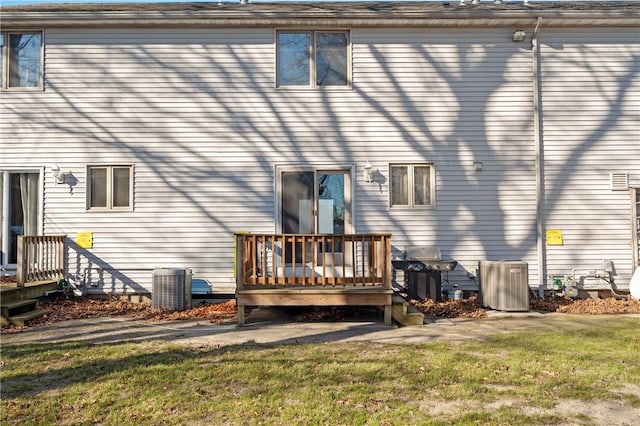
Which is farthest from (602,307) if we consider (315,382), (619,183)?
(315,382)

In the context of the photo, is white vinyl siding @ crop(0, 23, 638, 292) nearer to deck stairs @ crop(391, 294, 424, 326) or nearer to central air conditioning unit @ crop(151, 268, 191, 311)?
central air conditioning unit @ crop(151, 268, 191, 311)

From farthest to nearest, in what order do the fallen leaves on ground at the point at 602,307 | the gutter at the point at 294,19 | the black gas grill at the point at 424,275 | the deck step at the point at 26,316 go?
the gutter at the point at 294,19, the black gas grill at the point at 424,275, the fallen leaves on ground at the point at 602,307, the deck step at the point at 26,316

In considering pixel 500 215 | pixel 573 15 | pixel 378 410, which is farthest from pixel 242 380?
pixel 573 15

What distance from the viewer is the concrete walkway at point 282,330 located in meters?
5.78

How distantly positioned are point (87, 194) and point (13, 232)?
5.54ft

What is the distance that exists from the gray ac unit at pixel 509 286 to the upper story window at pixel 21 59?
9503 mm

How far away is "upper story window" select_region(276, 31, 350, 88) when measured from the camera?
8953 mm

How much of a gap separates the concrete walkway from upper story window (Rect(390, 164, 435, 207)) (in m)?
2.60

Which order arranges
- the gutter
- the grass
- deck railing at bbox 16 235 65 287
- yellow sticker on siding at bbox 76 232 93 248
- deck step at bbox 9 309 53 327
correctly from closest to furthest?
the grass → deck step at bbox 9 309 53 327 → deck railing at bbox 16 235 65 287 → the gutter → yellow sticker on siding at bbox 76 232 93 248

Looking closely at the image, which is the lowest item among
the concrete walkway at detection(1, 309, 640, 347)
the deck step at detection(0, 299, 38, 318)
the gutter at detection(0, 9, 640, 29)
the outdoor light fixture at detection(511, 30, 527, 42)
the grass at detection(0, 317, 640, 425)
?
the concrete walkway at detection(1, 309, 640, 347)

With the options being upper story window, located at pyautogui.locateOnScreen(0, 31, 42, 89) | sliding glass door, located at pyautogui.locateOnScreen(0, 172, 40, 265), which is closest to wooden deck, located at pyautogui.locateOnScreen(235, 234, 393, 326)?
sliding glass door, located at pyautogui.locateOnScreen(0, 172, 40, 265)

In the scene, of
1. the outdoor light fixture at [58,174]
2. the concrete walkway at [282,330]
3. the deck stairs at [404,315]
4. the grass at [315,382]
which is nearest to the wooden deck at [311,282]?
the deck stairs at [404,315]

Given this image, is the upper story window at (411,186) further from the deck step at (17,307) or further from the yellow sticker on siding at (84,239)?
the deck step at (17,307)

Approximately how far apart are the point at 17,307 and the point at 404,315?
6004 mm
